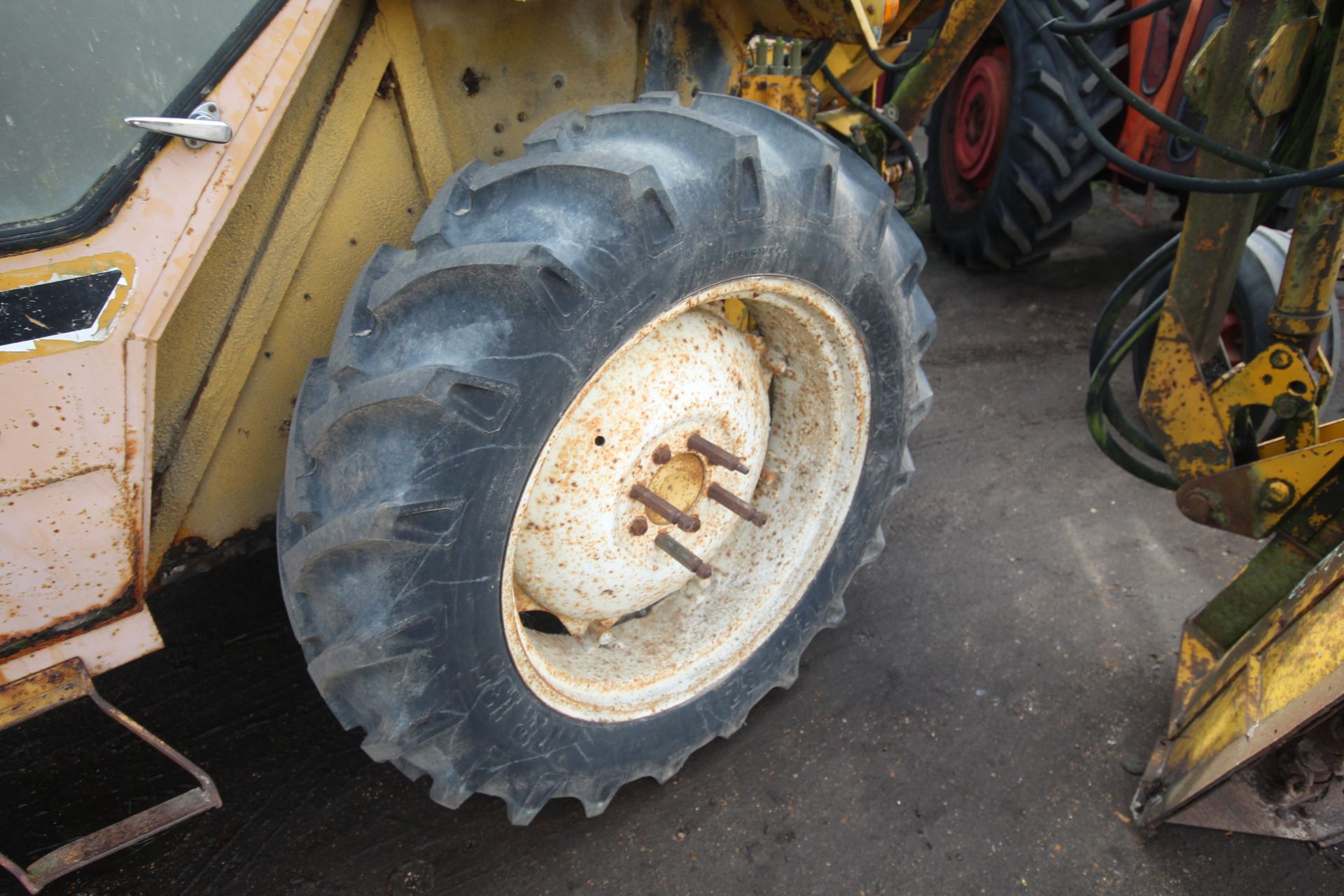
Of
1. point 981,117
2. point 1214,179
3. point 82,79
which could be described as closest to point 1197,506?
point 1214,179

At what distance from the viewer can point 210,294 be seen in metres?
1.45

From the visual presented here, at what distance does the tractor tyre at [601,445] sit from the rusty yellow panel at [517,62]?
282 mm

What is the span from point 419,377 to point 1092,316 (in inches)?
143

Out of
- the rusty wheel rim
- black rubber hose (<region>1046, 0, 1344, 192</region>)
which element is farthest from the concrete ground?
the rusty wheel rim

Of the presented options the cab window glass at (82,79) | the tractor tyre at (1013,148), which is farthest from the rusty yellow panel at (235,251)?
the tractor tyre at (1013,148)

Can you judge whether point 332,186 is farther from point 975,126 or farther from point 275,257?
point 975,126

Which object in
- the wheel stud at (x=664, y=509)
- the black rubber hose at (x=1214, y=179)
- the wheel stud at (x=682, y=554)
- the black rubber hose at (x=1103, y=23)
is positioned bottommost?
Result: the wheel stud at (x=682, y=554)

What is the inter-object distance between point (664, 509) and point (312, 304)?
727mm

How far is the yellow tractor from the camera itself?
1.11 metres

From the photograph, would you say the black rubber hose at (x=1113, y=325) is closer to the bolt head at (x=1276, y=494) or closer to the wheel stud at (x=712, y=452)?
the bolt head at (x=1276, y=494)

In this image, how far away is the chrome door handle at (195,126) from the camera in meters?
1.05

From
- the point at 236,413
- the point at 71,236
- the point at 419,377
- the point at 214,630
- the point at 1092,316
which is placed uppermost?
the point at 71,236

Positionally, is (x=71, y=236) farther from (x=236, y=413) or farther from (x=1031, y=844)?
(x=1031, y=844)

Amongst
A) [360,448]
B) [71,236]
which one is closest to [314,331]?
[360,448]
